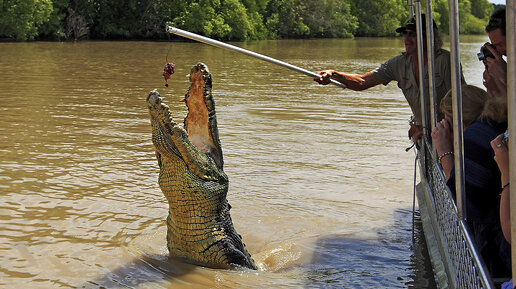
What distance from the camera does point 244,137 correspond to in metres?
8.96

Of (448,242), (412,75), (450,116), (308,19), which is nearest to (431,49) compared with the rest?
(450,116)

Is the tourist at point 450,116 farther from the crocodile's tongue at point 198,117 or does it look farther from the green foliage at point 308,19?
the green foliage at point 308,19

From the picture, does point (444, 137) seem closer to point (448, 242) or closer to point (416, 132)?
point (448, 242)

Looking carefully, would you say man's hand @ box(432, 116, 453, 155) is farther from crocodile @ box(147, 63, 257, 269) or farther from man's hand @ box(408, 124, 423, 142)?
man's hand @ box(408, 124, 423, 142)

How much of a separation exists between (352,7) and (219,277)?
6003 cm

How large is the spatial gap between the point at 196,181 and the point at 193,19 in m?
38.4

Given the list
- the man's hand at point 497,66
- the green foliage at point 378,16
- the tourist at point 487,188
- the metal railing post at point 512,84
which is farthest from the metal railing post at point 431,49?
the green foliage at point 378,16

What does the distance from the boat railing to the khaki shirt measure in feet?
1.72

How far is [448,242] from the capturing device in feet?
10.4

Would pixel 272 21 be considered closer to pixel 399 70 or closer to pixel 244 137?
pixel 244 137

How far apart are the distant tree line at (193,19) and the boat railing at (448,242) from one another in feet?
103

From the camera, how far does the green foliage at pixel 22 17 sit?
3225 centimetres

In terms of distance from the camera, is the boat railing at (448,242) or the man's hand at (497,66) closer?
the boat railing at (448,242)

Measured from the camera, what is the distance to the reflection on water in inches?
171
